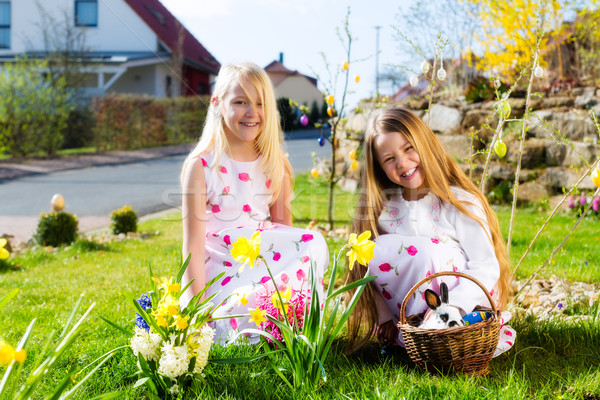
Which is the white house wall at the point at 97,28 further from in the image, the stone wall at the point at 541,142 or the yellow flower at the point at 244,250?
the yellow flower at the point at 244,250

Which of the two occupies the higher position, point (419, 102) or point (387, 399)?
point (419, 102)

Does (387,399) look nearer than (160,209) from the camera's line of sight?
Yes

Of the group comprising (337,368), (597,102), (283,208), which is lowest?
(337,368)

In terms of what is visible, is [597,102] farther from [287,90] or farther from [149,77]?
[149,77]

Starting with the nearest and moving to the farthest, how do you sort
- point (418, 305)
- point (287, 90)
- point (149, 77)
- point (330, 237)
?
1. point (418, 305)
2. point (330, 237)
3. point (287, 90)
4. point (149, 77)

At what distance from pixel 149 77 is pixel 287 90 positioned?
10670 mm

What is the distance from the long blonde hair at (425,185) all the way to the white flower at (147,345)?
84cm

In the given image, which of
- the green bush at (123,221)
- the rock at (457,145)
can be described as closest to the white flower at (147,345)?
the green bush at (123,221)

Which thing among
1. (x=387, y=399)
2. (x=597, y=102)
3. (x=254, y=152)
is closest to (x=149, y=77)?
(x=597, y=102)

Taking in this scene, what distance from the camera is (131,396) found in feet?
5.51

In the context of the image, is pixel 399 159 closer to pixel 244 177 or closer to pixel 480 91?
pixel 244 177

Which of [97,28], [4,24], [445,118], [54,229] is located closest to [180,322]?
[54,229]

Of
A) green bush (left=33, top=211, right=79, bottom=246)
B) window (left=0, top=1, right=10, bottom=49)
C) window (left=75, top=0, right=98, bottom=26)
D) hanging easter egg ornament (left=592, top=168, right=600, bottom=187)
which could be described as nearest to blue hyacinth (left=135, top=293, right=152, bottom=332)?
hanging easter egg ornament (left=592, top=168, right=600, bottom=187)

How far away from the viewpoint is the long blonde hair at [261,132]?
96.8 inches
